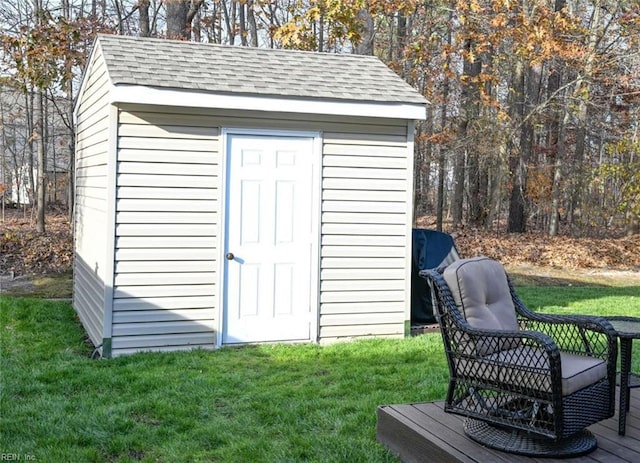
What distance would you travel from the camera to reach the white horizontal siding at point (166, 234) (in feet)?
20.9

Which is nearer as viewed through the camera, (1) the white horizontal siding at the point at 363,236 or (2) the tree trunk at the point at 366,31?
(1) the white horizontal siding at the point at 363,236

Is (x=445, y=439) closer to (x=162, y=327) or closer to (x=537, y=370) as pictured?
(x=537, y=370)

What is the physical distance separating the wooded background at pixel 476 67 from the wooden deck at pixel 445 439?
9.75 m

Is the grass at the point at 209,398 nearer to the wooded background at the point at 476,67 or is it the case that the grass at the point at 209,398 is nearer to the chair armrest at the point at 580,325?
the chair armrest at the point at 580,325

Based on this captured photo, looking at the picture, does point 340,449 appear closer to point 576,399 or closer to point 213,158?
point 576,399

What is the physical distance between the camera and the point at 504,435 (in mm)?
3543

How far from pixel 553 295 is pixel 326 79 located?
525cm

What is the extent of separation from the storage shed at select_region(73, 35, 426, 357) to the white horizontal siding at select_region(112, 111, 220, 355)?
0.04ft

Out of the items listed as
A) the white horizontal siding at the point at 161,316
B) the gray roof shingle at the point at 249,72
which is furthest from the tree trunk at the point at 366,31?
the white horizontal siding at the point at 161,316

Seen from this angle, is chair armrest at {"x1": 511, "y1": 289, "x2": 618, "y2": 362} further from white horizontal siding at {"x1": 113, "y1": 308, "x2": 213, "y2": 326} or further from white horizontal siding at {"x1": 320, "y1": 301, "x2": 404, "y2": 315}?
white horizontal siding at {"x1": 113, "y1": 308, "x2": 213, "y2": 326}

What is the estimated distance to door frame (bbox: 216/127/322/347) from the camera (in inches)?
262

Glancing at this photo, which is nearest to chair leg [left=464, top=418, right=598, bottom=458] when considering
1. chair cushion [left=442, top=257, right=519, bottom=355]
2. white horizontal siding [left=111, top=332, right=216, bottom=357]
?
chair cushion [left=442, top=257, right=519, bottom=355]

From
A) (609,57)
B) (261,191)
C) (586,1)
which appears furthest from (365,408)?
(586,1)

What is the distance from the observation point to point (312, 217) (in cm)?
695
